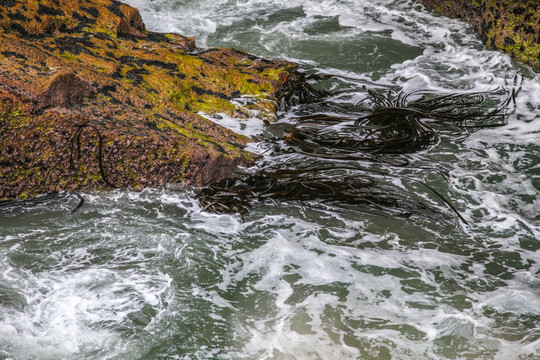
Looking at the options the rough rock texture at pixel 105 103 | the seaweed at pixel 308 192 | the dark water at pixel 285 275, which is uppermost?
the rough rock texture at pixel 105 103

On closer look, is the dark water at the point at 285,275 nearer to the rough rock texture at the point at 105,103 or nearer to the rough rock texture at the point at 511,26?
the rough rock texture at the point at 105,103

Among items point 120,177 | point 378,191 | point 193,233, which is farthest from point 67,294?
point 378,191

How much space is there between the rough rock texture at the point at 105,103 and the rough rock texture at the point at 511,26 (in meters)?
3.37

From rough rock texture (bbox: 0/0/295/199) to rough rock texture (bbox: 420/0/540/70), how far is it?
133 inches

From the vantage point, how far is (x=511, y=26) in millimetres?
6984

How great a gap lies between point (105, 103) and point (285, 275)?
2273 mm

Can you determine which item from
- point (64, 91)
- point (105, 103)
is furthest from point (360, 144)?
point (64, 91)

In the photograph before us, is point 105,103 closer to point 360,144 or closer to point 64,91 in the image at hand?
point 64,91

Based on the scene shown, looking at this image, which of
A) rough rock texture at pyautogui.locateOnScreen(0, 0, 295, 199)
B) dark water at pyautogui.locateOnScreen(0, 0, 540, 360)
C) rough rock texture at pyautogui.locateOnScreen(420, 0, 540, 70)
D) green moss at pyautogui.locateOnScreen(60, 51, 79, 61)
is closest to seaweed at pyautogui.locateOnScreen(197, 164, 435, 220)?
dark water at pyautogui.locateOnScreen(0, 0, 540, 360)

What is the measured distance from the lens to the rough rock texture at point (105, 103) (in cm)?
382

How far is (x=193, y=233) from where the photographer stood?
353cm

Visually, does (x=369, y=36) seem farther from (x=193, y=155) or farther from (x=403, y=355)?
(x=403, y=355)

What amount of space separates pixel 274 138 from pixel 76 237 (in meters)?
2.13

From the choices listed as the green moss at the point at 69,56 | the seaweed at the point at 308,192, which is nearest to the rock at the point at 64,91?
the green moss at the point at 69,56
